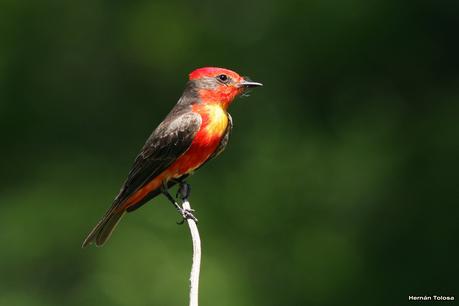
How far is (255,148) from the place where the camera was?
32.4 feet

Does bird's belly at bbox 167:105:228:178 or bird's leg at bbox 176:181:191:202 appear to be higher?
bird's belly at bbox 167:105:228:178

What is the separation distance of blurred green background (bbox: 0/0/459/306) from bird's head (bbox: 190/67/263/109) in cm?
250

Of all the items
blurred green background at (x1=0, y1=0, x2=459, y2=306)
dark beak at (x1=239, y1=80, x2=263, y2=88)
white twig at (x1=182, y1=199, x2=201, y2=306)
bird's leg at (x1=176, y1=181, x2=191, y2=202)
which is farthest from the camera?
blurred green background at (x1=0, y1=0, x2=459, y2=306)

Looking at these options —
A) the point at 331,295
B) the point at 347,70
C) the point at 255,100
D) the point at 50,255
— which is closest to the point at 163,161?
the point at 50,255

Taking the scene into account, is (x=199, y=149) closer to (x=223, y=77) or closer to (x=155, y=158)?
(x=155, y=158)

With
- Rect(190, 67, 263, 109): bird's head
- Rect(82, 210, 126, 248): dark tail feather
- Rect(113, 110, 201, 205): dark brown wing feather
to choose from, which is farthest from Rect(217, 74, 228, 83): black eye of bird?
Rect(82, 210, 126, 248): dark tail feather

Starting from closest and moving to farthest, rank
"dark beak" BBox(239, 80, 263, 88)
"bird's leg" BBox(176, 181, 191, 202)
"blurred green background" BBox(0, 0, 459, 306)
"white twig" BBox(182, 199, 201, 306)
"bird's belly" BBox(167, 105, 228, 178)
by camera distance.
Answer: "white twig" BBox(182, 199, 201, 306) → "bird's leg" BBox(176, 181, 191, 202) → "bird's belly" BBox(167, 105, 228, 178) → "dark beak" BBox(239, 80, 263, 88) → "blurred green background" BBox(0, 0, 459, 306)

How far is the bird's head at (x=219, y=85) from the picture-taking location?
5852mm

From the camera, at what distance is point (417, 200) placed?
Result: 9414 millimetres

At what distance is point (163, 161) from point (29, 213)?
3.68 m

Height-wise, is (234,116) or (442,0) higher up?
(442,0)

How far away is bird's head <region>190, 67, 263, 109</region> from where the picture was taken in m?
5.85

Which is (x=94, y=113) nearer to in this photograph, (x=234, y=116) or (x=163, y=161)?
(x=234, y=116)

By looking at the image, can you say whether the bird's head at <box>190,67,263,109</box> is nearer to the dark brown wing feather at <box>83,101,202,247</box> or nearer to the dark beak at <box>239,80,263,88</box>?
the dark beak at <box>239,80,263,88</box>
